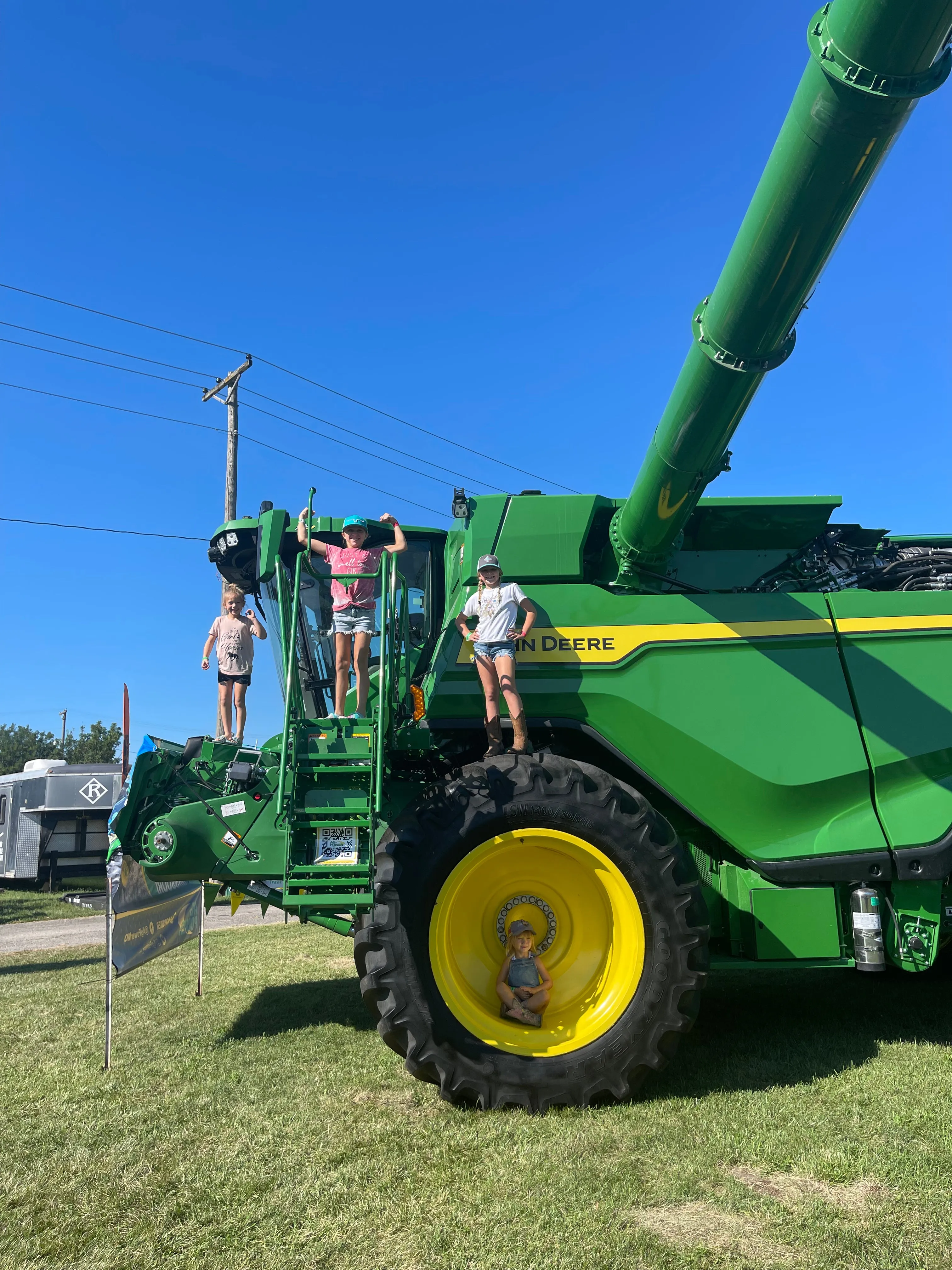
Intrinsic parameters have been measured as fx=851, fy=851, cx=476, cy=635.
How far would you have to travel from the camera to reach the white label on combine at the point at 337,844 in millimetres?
4629

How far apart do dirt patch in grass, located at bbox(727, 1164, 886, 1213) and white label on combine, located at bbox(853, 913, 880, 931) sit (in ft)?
5.33

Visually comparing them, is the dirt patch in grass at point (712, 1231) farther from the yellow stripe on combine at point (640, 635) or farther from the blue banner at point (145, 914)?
the blue banner at point (145, 914)

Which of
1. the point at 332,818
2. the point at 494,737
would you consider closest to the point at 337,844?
the point at 332,818

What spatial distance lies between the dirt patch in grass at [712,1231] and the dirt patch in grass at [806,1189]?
0.78 ft

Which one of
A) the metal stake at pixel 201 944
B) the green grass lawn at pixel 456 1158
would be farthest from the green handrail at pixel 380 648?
the metal stake at pixel 201 944

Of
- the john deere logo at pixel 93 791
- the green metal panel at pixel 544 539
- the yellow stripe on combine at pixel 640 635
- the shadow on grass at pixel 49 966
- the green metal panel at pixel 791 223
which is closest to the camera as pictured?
the green metal panel at pixel 791 223

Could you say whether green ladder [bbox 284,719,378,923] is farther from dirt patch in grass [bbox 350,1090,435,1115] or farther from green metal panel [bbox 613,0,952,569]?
green metal panel [bbox 613,0,952,569]

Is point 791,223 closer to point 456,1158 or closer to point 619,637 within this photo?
point 619,637

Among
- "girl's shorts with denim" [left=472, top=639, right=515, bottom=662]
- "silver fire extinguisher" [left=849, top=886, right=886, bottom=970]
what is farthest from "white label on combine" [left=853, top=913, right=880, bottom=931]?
"girl's shorts with denim" [left=472, top=639, right=515, bottom=662]

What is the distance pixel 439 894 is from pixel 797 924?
6.65ft

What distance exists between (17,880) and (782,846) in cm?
1763

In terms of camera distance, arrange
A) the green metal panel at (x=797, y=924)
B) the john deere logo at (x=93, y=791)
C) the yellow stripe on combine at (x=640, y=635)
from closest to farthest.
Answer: the green metal panel at (x=797, y=924)
the yellow stripe on combine at (x=640, y=635)
the john deere logo at (x=93, y=791)

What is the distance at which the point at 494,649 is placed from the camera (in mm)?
4859

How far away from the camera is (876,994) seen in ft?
21.3
